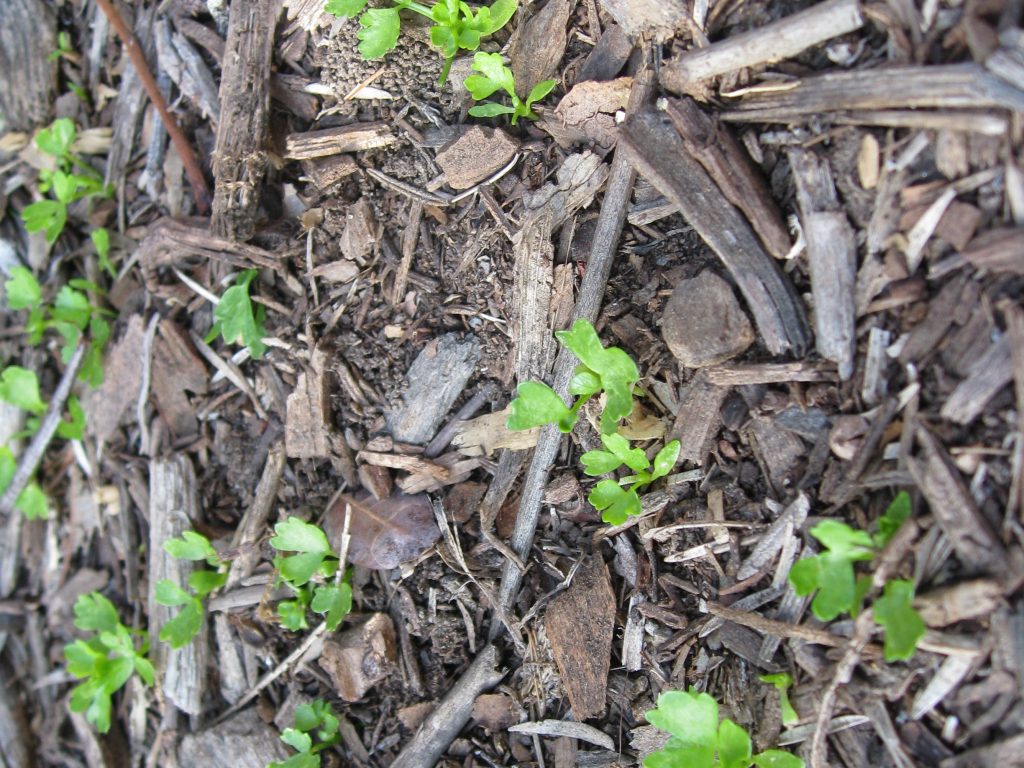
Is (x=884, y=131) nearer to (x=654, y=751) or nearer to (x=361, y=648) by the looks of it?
(x=654, y=751)

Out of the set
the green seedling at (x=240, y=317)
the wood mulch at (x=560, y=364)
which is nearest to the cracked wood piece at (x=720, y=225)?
the wood mulch at (x=560, y=364)

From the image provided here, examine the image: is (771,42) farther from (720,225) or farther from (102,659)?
(102,659)

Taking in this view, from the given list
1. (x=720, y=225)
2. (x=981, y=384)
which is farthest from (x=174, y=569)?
(x=981, y=384)

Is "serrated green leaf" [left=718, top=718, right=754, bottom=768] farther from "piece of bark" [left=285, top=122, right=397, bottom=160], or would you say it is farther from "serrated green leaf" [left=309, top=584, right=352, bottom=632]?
"piece of bark" [left=285, top=122, right=397, bottom=160]

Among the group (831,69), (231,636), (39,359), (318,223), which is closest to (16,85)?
(39,359)

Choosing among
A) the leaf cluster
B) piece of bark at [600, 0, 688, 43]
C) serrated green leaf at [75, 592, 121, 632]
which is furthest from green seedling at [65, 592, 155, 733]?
piece of bark at [600, 0, 688, 43]

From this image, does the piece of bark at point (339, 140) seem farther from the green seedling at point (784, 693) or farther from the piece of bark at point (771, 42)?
the green seedling at point (784, 693)

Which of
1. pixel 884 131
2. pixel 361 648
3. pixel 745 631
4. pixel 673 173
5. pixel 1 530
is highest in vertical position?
pixel 884 131
